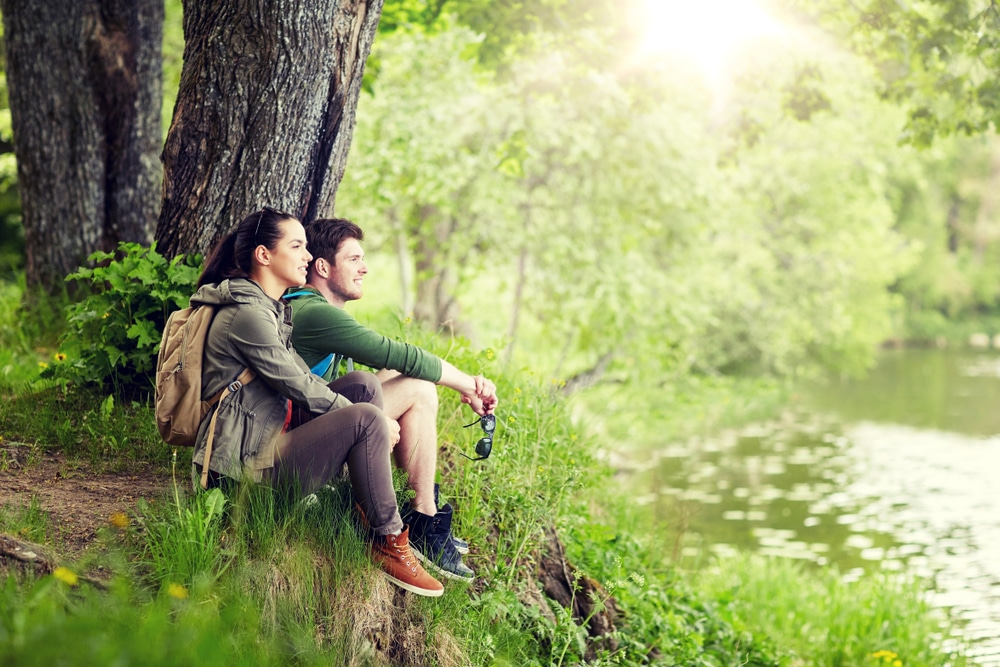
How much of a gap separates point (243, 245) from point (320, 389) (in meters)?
0.67

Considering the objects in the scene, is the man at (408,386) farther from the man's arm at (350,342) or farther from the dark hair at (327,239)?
the dark hair at (327,239)

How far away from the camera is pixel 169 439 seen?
11.8ft

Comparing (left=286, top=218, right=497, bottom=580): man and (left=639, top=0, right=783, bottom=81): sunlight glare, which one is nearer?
(left=286, top=218, right=497, bottom=580): man

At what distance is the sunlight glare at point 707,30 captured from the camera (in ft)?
30.2

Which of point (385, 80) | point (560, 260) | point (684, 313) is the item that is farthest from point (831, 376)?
point (385, 80)

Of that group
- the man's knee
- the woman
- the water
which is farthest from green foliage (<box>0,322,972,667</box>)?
the water

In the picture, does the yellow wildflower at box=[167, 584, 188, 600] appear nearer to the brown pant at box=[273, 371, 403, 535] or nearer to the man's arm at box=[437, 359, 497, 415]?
the brown pant at box=[273, 371, 403, 535]

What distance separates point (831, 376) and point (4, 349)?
26070 millimetres

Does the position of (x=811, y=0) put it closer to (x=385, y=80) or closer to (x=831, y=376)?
(x=385, y=80)

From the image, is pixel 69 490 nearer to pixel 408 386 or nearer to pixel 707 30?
pixel 408 386

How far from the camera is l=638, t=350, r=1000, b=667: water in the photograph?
10406 mm

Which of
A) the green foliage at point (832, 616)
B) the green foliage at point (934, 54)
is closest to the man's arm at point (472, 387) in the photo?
the green foliage at point (832, 616)

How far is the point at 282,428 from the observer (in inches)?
140

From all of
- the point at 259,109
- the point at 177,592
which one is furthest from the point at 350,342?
the point at 259,109
